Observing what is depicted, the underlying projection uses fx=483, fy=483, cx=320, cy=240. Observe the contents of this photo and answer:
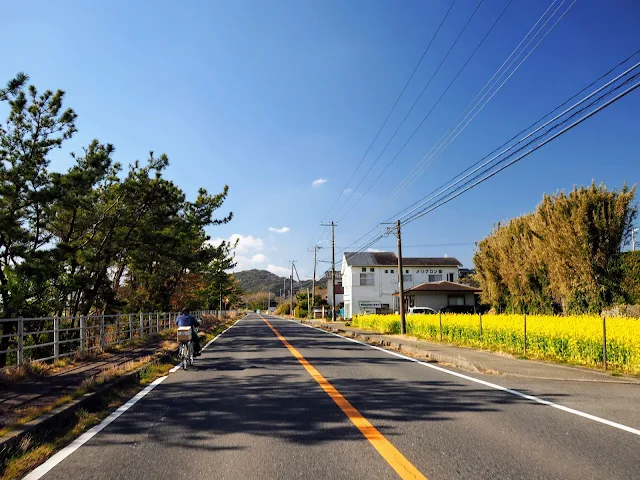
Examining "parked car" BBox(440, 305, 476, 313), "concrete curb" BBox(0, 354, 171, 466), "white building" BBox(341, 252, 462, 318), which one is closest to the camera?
"concrete curb" BBox(0, 354, 171, 466)

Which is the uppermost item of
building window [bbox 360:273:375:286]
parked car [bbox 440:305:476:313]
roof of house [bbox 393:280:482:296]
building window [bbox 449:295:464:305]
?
building window [bbox 360:273:375:286]

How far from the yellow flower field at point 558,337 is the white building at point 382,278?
3740cm

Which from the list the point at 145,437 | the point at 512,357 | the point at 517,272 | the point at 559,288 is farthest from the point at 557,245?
the point at 145,437

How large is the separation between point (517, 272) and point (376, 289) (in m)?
33.7

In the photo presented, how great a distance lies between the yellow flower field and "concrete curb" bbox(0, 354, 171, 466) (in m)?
11.7

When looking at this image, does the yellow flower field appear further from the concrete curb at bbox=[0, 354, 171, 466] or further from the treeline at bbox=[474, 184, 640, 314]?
the concrete curb at bbox=[0, 354, 171, 466]

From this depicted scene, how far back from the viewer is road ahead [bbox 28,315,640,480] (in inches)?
174

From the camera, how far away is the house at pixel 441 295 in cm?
4659

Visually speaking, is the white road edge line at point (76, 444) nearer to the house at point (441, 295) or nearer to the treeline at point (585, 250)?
the treeline at point (585, 250)

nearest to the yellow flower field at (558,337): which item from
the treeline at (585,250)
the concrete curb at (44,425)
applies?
the treeline at (585,250)

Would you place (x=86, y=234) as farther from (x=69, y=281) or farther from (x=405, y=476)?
(x=405, y=476)

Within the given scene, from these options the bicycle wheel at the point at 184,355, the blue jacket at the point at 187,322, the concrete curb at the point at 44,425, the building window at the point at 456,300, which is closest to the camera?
the concrete curb at the point at 44,425

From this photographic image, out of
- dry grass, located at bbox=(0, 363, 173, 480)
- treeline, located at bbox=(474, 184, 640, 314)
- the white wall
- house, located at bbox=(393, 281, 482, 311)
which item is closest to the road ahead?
dry grass, located at bbox=(0, 363, 173, 480)

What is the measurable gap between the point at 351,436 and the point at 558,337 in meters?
11.1
